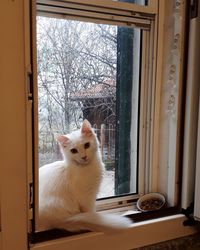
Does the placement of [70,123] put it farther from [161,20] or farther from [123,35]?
[161,20]

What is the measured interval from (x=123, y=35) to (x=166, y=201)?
0.73m

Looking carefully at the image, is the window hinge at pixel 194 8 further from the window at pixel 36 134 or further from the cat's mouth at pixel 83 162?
the cat's mouth at pixel 83 162

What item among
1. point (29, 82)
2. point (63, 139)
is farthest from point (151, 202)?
point (29, 82)

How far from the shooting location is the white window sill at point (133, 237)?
882mm

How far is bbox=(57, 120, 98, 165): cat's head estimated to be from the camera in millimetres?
1045

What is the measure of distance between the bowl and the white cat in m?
0.21

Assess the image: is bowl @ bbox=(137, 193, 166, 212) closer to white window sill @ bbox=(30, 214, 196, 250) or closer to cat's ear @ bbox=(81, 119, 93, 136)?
white window sill @ bbox=(30, 214, 196, 250)

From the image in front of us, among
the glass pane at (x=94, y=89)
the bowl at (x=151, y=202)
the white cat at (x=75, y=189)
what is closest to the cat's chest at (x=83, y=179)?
the white cat at (x=75, y=189)

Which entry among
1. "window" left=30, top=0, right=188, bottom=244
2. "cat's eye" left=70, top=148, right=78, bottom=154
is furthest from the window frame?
"cat's eye" left=70, top=148, right=78, bottom=154

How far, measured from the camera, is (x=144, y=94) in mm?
1238

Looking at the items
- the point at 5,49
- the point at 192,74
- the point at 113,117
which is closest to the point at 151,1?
the point at 192,74

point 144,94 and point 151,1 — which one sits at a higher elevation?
point 151,1

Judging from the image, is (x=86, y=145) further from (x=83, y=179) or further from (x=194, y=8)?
(x=194, y=8)

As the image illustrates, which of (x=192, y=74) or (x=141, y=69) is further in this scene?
(x=141, y=69)
